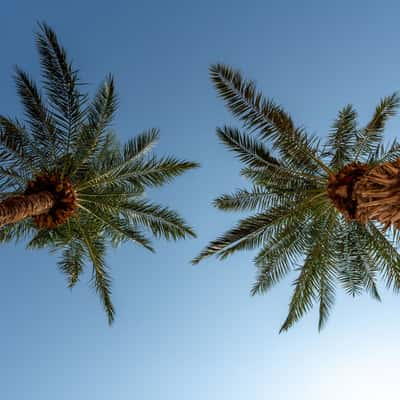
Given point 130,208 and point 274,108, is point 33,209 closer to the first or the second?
point 130,208

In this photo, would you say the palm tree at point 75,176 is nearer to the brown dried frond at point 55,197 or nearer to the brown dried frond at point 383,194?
the brown dried frond at point 55,197

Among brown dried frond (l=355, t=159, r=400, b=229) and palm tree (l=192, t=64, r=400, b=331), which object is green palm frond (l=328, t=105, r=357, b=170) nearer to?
palm tree (l=192, t=64, r=400, b=331)

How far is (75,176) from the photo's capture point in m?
9.77

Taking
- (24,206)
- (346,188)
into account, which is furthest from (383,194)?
(24,206)

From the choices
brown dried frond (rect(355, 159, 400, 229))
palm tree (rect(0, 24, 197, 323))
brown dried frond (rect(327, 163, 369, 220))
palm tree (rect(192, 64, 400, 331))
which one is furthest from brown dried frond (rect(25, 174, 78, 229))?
brown dried frond (rect(355, 159, 400, 229))

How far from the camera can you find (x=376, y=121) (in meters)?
9.23

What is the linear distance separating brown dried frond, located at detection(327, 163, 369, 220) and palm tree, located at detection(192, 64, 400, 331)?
2 centimetres

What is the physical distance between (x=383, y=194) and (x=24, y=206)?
6448 mm

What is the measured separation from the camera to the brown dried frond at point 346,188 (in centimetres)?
786

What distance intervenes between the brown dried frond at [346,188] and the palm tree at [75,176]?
348cm

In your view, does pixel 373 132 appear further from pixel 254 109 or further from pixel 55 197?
pixel 55 197

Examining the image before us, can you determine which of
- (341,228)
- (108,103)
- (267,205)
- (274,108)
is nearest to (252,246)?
(267,205)

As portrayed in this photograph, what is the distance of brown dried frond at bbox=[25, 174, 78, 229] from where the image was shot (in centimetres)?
904

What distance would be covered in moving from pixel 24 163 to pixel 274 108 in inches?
233
